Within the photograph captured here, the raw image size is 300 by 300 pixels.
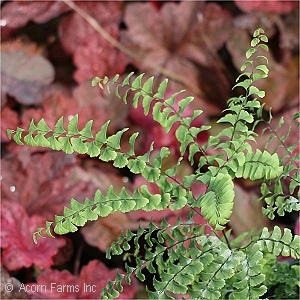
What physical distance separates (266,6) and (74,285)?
950mm

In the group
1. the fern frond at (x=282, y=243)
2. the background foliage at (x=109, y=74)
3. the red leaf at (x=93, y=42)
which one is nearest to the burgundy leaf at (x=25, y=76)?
the background foliage at (x=109, y=74)

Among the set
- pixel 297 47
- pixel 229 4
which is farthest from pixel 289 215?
pixel 229 4

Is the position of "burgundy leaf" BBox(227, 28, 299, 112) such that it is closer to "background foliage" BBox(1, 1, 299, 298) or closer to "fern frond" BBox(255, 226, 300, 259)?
"background foliage" BBox(1, 1, 299, 298)

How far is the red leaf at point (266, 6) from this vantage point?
137 cm

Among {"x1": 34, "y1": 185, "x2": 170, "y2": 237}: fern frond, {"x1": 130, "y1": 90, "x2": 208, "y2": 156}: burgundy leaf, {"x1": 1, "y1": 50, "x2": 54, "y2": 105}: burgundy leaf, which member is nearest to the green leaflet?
{"x1": 34, "y1": 185, "x2": 170, "y2": 237}: fern frond

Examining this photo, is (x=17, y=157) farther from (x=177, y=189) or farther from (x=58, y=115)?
(x=177, y=189)

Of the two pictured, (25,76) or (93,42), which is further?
(93,42)

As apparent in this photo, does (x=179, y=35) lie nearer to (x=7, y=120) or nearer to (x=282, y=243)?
(x=7, y=120)

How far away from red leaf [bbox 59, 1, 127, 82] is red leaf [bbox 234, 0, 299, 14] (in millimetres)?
376

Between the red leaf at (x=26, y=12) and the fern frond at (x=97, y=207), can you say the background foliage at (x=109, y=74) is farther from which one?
the fern frond at (x=97, y=207)

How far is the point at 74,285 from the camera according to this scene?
39.0 inches

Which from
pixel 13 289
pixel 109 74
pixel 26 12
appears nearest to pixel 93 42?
pixel 109 74

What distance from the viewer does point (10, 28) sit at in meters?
1.37

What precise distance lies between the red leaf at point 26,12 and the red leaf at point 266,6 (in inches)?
21.6
